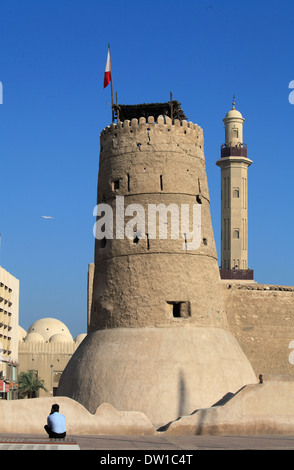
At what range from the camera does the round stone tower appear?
68.7ft

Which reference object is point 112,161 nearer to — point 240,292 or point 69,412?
point 240,292

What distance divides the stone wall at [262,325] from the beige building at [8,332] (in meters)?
A: 20.9

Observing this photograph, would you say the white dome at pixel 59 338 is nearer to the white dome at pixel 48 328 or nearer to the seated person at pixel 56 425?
the white dome at pixel 48 328

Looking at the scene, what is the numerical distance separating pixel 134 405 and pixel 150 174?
275 inches

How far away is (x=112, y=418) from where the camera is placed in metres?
18.1

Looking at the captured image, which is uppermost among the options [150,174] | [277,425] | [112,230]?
[150,174]

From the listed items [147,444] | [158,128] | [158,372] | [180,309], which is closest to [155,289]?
[180,309]

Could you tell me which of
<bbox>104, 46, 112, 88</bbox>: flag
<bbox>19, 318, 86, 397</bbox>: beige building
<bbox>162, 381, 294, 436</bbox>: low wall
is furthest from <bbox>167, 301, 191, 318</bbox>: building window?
<bbox>19, 318, 86, 397</bbox>: beige building

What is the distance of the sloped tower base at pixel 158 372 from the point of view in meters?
20.6

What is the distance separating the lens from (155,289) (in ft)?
72.4
